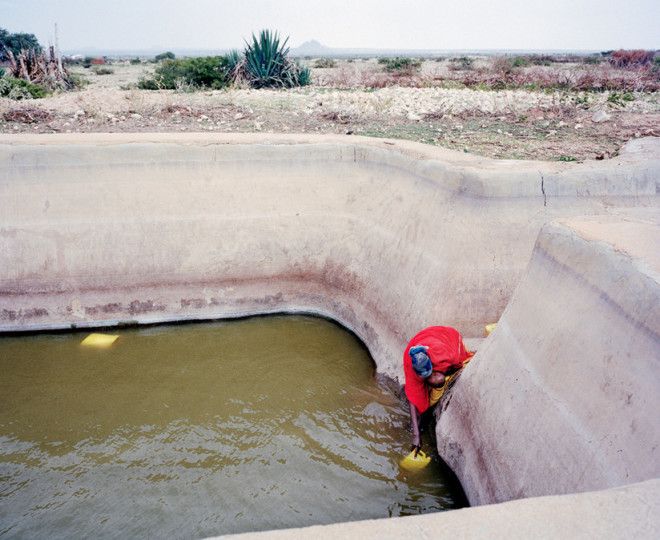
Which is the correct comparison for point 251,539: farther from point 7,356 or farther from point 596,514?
point 7,356

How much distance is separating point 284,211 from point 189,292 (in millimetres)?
1338

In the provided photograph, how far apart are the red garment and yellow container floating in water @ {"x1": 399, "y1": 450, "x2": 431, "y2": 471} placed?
0.97 ft

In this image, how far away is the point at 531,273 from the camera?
3.22 metres

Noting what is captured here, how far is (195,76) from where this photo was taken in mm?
11625

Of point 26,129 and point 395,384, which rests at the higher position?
point 26,129

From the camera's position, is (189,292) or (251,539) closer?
(251,539)

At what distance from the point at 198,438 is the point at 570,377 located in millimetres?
2601

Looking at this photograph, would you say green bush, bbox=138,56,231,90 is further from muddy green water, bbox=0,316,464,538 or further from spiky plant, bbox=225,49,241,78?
muddy green water, bbox=0,316,464,538

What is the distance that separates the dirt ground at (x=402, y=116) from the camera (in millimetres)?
6746

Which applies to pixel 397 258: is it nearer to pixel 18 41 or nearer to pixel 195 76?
pixel 195 76

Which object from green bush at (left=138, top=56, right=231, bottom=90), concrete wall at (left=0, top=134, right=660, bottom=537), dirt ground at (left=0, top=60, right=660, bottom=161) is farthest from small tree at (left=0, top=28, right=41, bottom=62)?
concrete wall at (left=0, top=134, right=660, bottom=537)

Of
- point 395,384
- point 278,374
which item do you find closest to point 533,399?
point 395,384

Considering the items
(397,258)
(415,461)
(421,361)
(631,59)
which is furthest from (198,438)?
(631,59)

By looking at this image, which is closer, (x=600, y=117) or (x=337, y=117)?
(x=600, y=117)
